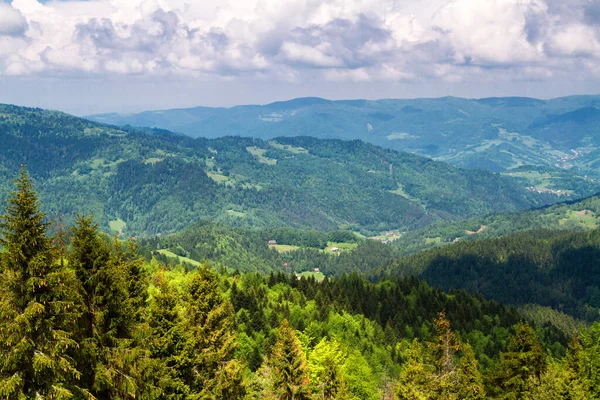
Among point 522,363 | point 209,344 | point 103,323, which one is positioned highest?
point 103,323

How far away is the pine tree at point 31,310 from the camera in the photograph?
25344mm

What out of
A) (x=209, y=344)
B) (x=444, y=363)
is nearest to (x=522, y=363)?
(x=444, y=363)

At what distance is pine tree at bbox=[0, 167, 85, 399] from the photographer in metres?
25.3

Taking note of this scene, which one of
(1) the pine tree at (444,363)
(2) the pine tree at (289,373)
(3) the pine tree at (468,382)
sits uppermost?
(2) the pine tree at (289,373)

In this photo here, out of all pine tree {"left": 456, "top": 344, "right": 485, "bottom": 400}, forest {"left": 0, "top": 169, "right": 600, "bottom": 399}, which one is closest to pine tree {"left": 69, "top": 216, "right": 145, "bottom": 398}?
forest {"left": 0, "top": 169, "right": 600, "bottom": 399}

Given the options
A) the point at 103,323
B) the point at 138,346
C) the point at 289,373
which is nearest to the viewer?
the point at 103,323

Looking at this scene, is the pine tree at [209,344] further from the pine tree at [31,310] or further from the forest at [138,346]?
the pine tree at [31,310]

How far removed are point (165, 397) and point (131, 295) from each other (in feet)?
26.4

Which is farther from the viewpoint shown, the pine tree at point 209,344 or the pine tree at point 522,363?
the pine tree at point 522,363

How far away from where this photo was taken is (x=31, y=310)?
83.3ft

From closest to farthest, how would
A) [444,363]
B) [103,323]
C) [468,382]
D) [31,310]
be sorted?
[31,310]
[103,323]
[468,382]
[444,363]

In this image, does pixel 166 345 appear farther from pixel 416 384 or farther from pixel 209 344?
pixel 416 384

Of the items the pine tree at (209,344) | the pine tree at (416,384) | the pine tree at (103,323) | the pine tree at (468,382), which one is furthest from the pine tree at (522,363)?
the pine tree at (103,323)

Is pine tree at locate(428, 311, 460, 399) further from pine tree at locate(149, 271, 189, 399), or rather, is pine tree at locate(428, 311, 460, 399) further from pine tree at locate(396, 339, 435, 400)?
pine tree at locate(149, 271, 189, 399)
